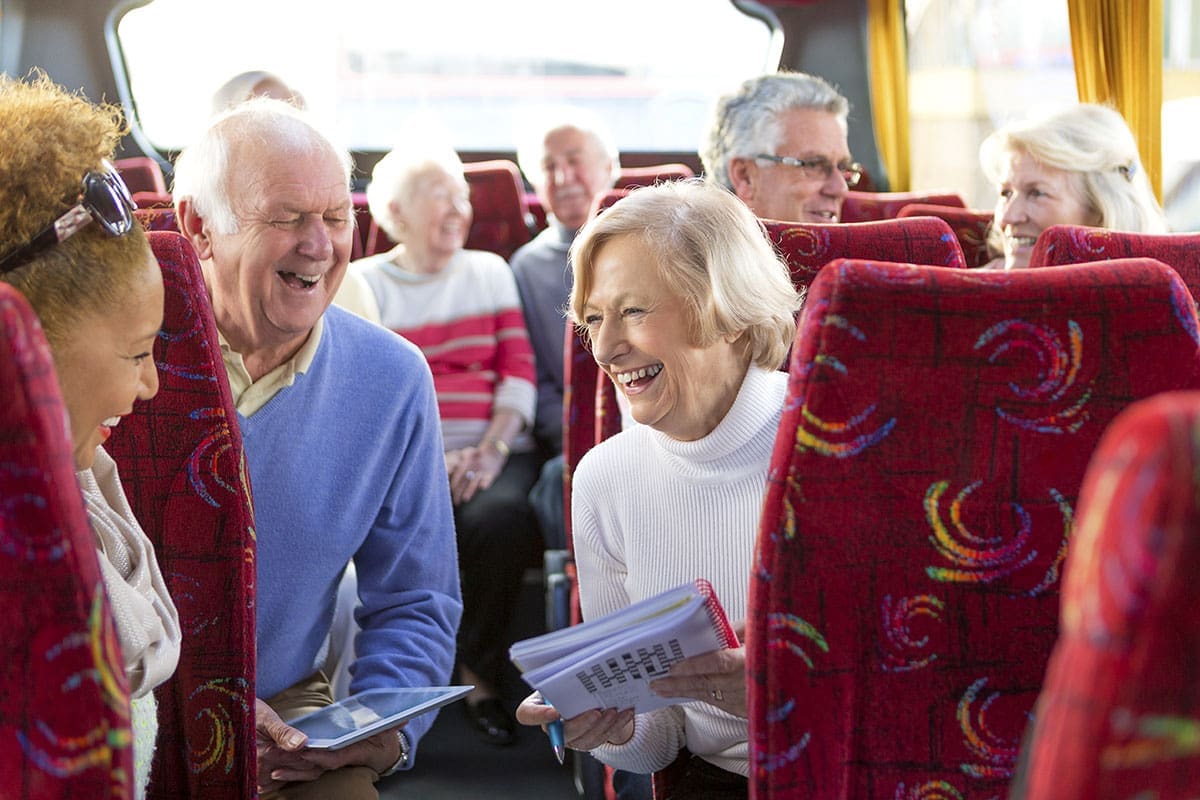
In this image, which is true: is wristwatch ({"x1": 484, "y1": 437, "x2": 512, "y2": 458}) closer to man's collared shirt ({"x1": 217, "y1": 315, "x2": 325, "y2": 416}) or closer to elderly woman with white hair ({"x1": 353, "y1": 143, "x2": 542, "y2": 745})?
elderly woman with white hair ({"x1": 353, "y1": 143, "x2": 542, "y2": 745})

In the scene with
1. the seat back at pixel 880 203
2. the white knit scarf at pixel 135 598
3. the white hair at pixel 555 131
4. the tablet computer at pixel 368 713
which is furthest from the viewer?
the white hair at pixel 555 131

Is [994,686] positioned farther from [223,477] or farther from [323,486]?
[323,486]

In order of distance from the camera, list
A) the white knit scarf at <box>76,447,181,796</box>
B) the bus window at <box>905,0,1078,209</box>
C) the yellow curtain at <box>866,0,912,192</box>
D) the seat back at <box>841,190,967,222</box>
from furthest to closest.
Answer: the yellow curtain at <box>866,0,912,192</box> → the bus window at <box>905,0,1078,209</box> → the seat back at <box>841,190,967,222</box> → the white knit scarf at <box>76,447,181,796</box>

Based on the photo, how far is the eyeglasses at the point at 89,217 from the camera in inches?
36.3

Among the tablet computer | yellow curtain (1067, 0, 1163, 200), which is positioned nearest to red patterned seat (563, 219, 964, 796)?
the tablet computer

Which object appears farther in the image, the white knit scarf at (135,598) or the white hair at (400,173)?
the white hair at (400,173)

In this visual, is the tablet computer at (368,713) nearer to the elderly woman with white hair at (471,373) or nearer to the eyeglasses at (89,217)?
the eyeglasses at (89,217)

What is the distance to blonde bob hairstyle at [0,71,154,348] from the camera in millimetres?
923

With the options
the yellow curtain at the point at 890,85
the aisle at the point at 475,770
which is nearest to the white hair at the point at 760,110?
the aisle at the point at 475,770

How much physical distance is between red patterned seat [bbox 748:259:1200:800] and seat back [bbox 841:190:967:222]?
1.94m

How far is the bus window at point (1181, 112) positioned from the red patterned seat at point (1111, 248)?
334cm

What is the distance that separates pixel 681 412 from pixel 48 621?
3.05ft

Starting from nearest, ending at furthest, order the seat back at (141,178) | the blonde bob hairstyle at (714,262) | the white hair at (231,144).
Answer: the blonde bob hairstyle at (714,262)
the white hair at (231,144)
the seat back at (141,178)

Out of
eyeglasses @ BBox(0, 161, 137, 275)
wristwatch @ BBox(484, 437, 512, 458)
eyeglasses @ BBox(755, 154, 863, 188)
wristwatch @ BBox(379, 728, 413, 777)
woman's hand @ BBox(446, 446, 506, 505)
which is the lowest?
wristwatch @ BBox(379, 728, 413, 777)
